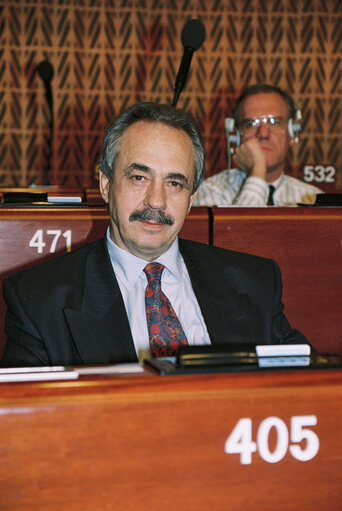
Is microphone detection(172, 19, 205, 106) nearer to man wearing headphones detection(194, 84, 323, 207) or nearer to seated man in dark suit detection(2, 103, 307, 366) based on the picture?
man wearing headphones detection(194, 84, 323, 207)

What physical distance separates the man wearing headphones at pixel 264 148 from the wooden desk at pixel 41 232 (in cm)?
130

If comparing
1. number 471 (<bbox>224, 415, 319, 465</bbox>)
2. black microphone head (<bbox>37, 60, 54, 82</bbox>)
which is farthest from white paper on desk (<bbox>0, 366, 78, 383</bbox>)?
black microphone head (<bbox>37, 60, 54, 82</bbox>)

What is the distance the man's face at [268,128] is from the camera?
2936 millimetres

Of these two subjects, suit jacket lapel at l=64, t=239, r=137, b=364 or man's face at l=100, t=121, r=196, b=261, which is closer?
suit jacket lapel at l=64, t=239, r=137, b=364

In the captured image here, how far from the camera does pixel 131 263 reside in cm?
141

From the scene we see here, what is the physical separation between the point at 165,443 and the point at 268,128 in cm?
262

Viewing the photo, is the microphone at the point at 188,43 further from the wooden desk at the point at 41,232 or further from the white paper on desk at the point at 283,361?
the white paper on desk at the point at 283,361

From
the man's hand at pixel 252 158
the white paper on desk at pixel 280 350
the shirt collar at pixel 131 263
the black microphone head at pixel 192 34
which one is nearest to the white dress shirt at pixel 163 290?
the shirt collar at pixel 131 263

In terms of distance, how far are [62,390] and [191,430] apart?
0.10 metres

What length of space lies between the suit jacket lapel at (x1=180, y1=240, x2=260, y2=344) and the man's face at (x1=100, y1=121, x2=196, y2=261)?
0.33ft

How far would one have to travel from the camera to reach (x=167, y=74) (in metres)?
5.16

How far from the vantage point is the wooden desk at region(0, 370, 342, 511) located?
1.54 feet

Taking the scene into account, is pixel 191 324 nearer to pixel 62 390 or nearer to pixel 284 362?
pixel 284 362

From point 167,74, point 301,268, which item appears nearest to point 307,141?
point 167,74
